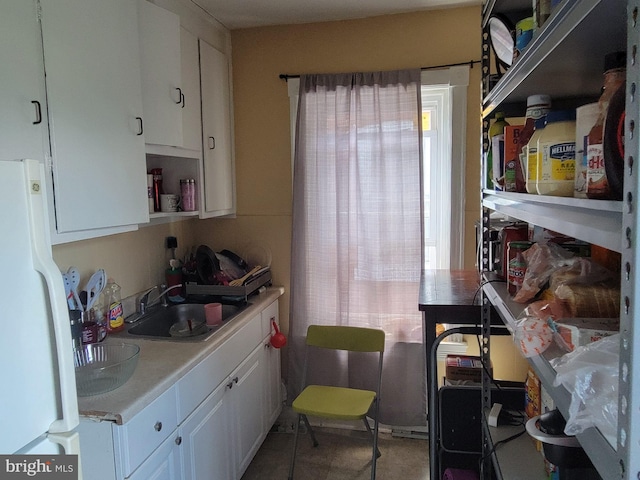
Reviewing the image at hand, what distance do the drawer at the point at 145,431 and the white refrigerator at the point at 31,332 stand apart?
357 millimetres

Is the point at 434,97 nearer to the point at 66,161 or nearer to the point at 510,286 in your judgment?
the point at 510,286

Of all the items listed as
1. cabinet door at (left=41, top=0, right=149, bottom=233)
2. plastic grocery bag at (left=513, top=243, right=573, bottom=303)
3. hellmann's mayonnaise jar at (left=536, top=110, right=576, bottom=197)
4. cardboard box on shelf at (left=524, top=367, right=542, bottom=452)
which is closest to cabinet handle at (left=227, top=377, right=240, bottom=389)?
cabinet door at (left=41, top=0, right=149, bottom=233)

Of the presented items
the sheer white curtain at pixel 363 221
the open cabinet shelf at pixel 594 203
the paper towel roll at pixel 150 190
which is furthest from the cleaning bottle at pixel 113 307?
the open cabinet shelf at pixel 594 203

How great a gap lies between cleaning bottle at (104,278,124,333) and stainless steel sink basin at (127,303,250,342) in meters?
0.06

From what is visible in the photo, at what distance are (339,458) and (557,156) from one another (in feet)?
7.36

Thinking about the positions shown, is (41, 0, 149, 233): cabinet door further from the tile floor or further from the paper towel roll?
the tile floor

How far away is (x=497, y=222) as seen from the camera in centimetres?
194

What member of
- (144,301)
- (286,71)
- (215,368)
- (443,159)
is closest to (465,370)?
(215,368)

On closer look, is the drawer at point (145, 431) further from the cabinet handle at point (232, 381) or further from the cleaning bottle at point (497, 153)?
the cleaning bottle at point (497, 153)

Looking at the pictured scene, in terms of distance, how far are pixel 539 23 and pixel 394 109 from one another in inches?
66.7

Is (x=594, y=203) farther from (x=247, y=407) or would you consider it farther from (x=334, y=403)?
(x=247, y=407)

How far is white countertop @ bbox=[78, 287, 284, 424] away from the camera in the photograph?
1.32 meters

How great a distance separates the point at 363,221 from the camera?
8.45 feet

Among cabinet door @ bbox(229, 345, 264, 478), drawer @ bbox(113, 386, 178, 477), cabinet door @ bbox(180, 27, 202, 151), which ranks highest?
cabinet door @ bbox(180, 27, 202, 151)
